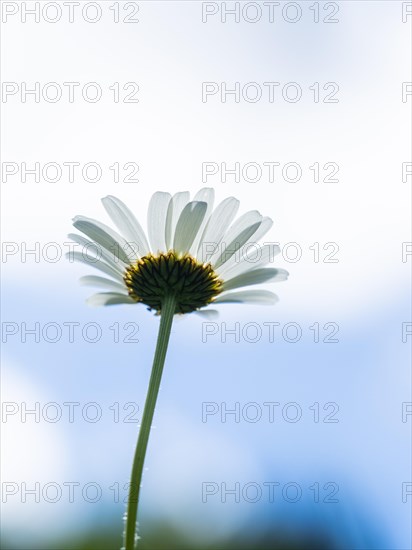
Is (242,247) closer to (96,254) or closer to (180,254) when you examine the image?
(180,254)

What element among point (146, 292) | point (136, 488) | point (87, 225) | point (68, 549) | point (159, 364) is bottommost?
point (68, 549)

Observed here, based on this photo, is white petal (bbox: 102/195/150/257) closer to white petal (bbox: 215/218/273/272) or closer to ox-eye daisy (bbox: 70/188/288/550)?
ox-eye daisy (bbox: 70/188/288/550)

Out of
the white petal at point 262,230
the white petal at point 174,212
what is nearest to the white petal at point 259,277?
the white petal at point 262,230

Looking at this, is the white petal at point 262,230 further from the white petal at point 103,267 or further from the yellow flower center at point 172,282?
the white petal at point 103,267

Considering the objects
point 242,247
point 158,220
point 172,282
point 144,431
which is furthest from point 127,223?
point 144,431

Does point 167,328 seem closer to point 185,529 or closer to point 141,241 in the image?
point 141,241

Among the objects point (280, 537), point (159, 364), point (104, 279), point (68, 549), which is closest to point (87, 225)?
point (104, 279)
